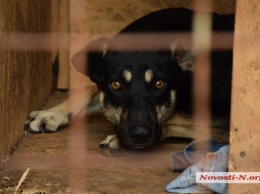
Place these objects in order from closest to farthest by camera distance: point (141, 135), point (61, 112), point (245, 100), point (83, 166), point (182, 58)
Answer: point (245, 100) → point (83, 166) → point (141, 135) → point (182, 58) → point (61, 112)

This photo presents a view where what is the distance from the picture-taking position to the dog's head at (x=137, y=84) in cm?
301

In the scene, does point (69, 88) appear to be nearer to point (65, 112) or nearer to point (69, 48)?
point (69, 48)

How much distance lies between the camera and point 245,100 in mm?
2178

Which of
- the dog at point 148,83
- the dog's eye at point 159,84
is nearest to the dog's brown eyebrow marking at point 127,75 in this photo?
the dog at point 148,83

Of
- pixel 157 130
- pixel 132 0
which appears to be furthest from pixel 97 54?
pixel 132 0

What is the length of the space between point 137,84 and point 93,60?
1.14 feet

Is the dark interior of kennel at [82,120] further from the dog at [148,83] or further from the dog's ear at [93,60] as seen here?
the dog's ear at [93,60]

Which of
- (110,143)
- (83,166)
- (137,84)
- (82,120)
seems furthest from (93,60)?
(83,166)

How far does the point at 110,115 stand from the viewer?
3.35 metres

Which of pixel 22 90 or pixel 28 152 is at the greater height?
pixel 22 90

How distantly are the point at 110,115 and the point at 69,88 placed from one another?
143 centimetres

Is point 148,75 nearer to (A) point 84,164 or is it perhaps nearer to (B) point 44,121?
(A) point 84,164

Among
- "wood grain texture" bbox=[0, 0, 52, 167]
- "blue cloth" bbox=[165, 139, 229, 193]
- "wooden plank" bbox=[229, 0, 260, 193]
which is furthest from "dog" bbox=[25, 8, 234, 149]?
"wooden plank" bbox=[229, 0, 260, 193]

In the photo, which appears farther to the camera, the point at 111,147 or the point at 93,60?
the point at 93,60
